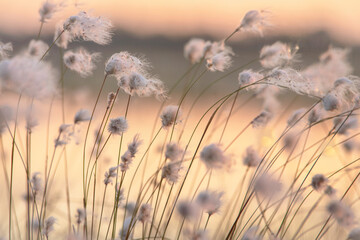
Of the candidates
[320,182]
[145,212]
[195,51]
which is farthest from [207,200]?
[195,51]

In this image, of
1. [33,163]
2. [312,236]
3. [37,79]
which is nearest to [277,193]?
[37,79]

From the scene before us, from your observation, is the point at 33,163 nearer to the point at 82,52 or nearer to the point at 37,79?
the point at 82,52

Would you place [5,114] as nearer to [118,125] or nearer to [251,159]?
[118,125]

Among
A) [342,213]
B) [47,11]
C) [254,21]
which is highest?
[47,11]

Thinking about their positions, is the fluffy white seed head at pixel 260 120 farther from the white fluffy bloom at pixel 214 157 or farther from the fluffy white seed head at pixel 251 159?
the white fluffy bloom at pixel 214 157

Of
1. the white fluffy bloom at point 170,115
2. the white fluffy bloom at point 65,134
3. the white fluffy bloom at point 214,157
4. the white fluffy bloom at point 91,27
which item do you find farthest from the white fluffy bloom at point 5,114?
the white fluffy bloom at point 214,157

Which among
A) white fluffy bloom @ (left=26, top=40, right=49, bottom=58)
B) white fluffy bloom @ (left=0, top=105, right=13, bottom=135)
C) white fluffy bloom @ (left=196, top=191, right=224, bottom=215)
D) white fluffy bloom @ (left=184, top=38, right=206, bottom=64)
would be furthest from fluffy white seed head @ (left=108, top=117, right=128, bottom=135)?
white fluffy bloom @ (left=184, top=38, right=206, bottom=64)
